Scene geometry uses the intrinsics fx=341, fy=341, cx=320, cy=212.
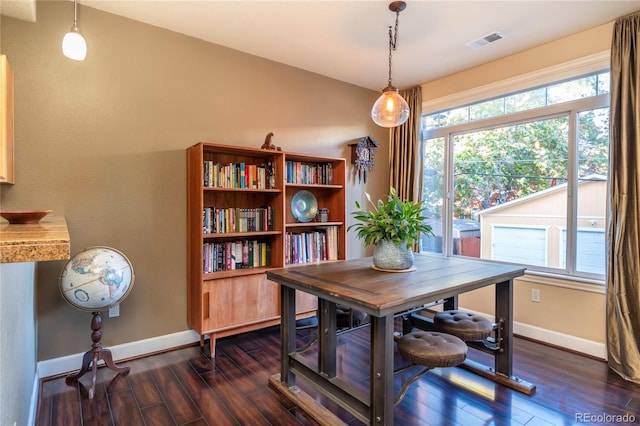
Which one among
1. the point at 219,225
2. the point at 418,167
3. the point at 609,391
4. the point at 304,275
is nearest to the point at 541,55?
the point at 418,167

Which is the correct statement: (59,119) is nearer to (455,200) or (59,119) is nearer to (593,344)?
(455,200)

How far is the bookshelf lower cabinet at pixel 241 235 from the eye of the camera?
113 inches

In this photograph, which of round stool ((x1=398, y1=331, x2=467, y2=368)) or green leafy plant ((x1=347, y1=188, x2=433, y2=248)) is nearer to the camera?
round stool ((x1=398, y1=331, x2=467, y2=368))

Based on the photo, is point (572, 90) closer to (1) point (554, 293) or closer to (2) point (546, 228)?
(2) point (546, 228)

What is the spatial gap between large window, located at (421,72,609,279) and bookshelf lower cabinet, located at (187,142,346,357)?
133 centimetres

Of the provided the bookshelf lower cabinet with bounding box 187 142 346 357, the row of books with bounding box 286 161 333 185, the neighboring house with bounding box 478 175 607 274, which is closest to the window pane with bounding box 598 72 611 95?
the neighboring house with bounding box 478 175 607 274

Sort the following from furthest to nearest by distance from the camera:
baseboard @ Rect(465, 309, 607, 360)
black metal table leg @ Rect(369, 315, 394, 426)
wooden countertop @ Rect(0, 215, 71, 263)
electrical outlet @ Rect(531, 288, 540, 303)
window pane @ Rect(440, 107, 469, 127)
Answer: window pane @ Rect(440, 107, 469, 127)
electrical outlet @ Rect(531, 288, 540, 303)
baseboard @ Rect(465, 309, 607, 360)
black metal table leg @ Rect(369, 315, 394, 426)
wooden countertop @ Rect(0, 215, 71, 263)

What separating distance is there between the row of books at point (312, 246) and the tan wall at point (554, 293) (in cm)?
163

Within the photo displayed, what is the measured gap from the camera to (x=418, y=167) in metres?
4.22

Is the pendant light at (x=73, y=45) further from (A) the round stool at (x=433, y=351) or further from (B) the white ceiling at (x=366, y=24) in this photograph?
(A) the round stool at (x=433, y=351)

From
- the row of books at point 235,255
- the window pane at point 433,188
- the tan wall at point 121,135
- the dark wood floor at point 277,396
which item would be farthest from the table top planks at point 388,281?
the window pane at point 433,188

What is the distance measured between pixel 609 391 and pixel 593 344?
0.63m

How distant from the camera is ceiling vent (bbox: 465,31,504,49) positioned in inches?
118

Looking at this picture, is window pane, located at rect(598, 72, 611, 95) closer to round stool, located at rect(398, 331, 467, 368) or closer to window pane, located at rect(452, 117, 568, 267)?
window pane, located at rect(452, 117, 568, 267)
